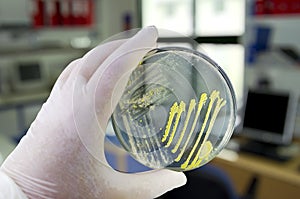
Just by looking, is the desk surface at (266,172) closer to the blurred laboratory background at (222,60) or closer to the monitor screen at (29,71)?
the blurred laboratory background at (222,60)

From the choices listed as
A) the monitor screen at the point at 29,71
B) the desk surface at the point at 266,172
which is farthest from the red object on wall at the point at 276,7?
the monitor screen at the point at 29,71

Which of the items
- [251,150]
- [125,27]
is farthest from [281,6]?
[125,27]

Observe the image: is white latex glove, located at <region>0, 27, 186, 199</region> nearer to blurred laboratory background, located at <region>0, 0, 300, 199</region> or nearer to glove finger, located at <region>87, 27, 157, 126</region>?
glove finger, located at <region>87, 27, 157, 126</region>

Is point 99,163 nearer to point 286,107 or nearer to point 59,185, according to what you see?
point 59,185

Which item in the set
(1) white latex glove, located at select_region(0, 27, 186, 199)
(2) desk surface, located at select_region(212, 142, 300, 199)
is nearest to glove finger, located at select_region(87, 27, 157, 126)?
(1) white latex glove, located at select_region(0, 27, 186, 199)

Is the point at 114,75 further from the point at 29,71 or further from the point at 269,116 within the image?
A: the point at 29,71
